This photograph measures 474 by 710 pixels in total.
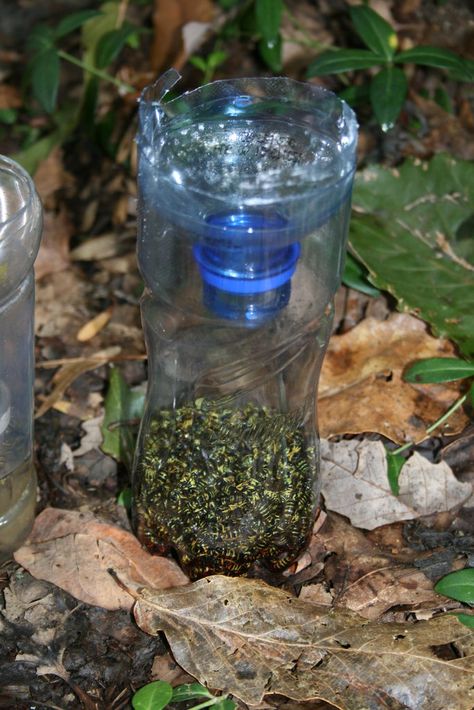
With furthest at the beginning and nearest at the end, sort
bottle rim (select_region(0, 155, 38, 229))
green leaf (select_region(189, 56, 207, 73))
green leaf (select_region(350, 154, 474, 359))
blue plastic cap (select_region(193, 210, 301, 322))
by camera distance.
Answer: green leaf (select_region(189, 56, 207, 73)) → green leaf (select_region(350, 154, 474, 359)) → bottle rim (select_region(0, 155, 38, 229)) → blue plastic cap (select_region(193, 210, 301, 322))

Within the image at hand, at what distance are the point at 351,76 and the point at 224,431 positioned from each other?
2290mm

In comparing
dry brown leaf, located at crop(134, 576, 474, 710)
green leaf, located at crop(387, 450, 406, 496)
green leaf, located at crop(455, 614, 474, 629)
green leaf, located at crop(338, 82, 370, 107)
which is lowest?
dry brown leaf, located at crop(134, 576, 474, 710)

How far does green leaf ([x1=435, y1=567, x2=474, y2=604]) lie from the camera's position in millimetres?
2539

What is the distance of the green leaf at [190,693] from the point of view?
238 centimetres

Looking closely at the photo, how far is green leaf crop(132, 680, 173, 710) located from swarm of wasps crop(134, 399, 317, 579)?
1.13ft

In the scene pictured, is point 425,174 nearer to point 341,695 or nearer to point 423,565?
point 423,565

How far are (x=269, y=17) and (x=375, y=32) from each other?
0.39 meters

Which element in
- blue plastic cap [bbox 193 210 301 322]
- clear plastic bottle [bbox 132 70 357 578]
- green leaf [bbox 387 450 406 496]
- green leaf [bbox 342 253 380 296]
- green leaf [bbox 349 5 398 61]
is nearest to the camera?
blue plastic cap [bbox 193 210 301 322]

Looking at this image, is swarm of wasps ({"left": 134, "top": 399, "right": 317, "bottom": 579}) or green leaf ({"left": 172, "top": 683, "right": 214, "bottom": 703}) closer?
green leaf ({"left": 172, "top": 683, "right": 214, "bottom": 703})

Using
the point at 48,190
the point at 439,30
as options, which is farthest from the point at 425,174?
the point at 48,190

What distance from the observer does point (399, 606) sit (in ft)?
8.58

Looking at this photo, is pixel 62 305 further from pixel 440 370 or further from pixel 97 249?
pixel 440 370

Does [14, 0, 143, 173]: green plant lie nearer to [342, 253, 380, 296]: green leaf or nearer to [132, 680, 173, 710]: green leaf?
[342, 253, 380, 296]: green leaf

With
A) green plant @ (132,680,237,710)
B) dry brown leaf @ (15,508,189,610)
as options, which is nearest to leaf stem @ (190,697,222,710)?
green plant @ (132,680,237,710)
